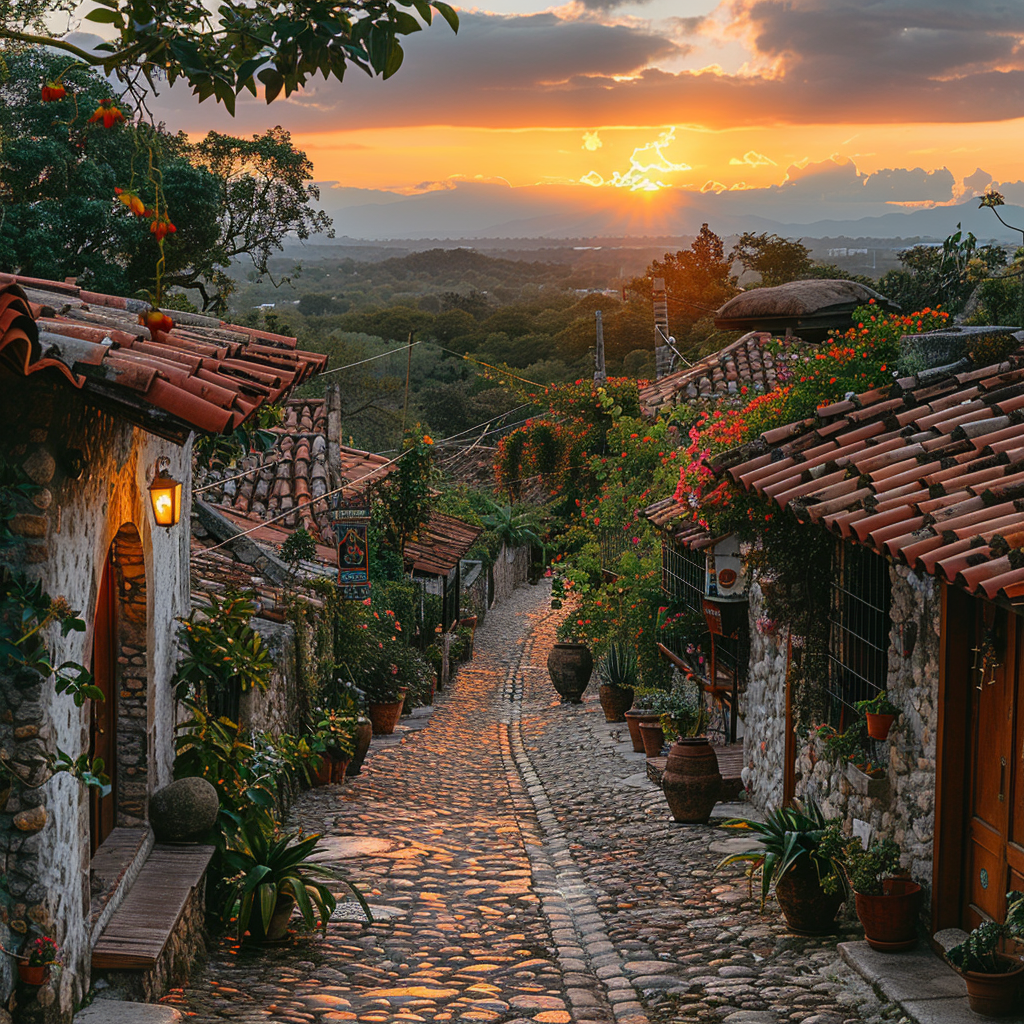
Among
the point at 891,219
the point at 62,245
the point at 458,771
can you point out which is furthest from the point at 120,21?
the point at 891,219

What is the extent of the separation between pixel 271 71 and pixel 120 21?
22.1 inches

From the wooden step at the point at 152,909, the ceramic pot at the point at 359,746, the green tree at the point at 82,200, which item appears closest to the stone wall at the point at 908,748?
the wooden step at the point at 152,909

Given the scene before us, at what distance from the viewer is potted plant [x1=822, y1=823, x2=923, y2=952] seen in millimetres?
6254

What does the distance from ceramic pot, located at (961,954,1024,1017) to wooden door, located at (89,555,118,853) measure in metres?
4.89

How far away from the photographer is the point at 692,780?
979cm

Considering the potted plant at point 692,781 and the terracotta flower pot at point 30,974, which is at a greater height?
the terracotta flower pot at point 30,974

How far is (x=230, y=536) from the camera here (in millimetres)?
13094

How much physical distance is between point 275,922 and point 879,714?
4.08 meters

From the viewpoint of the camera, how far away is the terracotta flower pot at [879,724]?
6.71 metres

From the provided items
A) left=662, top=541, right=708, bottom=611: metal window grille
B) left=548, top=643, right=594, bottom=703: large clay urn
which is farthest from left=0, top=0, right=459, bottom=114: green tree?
left=548, top=643, right=594, bottom=703: large clay urn

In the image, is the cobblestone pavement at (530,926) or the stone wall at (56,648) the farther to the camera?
the cobblestone pavement at (530,926)

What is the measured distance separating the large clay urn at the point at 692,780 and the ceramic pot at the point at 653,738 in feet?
9.26

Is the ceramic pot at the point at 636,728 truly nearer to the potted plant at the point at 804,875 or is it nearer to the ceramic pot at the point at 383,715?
the ceramic pot at the point at 383,715

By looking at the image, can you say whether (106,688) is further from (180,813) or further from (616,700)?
(616,700)
